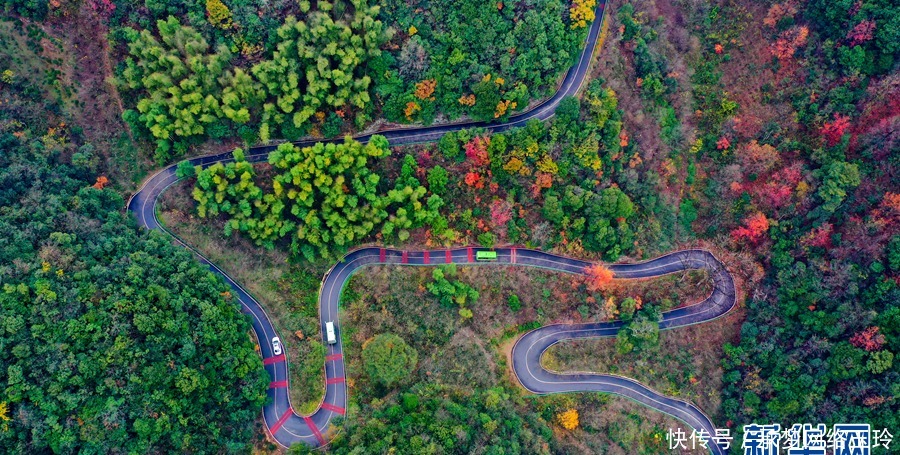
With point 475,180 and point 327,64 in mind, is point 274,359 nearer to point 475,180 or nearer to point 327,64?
point 475,180

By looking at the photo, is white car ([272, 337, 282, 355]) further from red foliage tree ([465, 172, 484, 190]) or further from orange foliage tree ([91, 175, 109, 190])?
red foliage tree ([465, 172, 484, 190])

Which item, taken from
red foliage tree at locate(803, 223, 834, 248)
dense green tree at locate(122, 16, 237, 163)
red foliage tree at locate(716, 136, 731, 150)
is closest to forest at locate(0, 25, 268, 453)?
dense green tree at locate(122, 16, 237, 163)

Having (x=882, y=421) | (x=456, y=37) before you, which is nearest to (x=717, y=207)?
(x=882, y=421)

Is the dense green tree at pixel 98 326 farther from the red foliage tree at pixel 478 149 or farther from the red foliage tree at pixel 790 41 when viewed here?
the red foliage tree at pixel 790 41

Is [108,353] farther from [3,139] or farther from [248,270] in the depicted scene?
[3,139]

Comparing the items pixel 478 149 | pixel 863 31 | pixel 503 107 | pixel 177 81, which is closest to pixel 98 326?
pixel 177 81

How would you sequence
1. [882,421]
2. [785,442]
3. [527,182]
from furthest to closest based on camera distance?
[527,182] → [785,442] → [882,421]

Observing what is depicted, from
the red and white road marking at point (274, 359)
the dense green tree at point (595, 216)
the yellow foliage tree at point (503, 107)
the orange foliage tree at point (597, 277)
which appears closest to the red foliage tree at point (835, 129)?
the dense green tree at point (595, 216)
